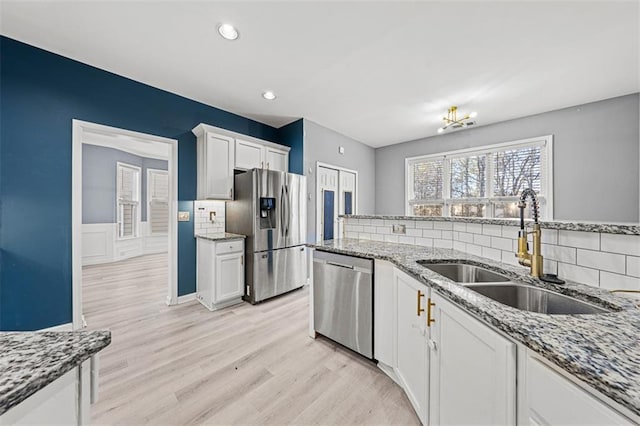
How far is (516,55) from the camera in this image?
2.31 metres

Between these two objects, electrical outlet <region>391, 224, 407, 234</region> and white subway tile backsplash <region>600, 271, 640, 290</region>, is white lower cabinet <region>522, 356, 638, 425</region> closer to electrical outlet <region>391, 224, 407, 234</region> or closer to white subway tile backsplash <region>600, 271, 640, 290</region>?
white subway tile backsplash <region>600, 271, 640, 290</region>

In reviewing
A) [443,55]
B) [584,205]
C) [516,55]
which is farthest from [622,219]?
[443,55]

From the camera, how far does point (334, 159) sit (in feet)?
14.9

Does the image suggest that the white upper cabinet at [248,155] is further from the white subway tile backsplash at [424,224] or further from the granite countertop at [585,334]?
the granite countertop at [585,334]

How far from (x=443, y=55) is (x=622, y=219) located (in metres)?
3.31

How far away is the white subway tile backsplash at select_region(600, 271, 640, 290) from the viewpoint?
3.04 ft

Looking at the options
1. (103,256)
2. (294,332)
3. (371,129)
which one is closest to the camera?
(294,332)

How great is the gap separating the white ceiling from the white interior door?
1.34 metres

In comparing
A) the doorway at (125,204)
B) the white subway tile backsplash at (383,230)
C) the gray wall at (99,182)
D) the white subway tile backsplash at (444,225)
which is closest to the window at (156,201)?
the doorway at (125,204)

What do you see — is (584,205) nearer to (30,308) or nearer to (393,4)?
(393,4)

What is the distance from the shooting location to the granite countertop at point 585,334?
0.49 m

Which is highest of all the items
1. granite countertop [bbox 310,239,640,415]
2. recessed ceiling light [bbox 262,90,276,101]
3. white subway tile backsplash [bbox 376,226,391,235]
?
recessed ceiling light [bbox 262,90,276,101]

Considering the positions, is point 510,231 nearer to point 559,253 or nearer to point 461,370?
point 559,253

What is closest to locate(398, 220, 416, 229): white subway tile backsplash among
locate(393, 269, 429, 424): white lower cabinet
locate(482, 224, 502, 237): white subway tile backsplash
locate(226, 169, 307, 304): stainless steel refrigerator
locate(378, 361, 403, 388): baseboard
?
locate(482, 224, 502, 237): white subway tile backsplash
